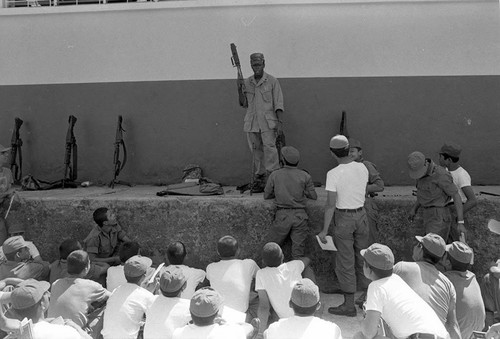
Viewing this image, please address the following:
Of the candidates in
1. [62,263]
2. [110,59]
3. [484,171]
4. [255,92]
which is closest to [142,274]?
[62,263]

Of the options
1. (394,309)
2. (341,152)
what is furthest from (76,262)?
(341,152)

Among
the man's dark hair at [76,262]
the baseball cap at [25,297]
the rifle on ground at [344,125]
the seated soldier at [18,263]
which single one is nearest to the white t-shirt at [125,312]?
the man's dark hair at [76,262]

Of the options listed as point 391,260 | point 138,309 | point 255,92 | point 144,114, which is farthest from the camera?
point 144,114

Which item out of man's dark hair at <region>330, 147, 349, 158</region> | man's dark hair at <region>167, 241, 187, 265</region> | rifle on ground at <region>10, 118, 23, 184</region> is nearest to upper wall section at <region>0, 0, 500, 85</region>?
rifle on ground at <region>10, 118, 23, 184</region>

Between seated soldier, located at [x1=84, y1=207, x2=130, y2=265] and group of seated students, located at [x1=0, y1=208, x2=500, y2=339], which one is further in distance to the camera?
seated soldier, located at [x1=84, y1=207, x2=130, y2=265]

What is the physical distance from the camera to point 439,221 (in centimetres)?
573

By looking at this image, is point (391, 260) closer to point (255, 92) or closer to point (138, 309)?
point (138, 309)

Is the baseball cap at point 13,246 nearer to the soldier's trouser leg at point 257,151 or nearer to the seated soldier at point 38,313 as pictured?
the seated soldier at point 38,313

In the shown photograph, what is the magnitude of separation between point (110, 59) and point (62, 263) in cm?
394

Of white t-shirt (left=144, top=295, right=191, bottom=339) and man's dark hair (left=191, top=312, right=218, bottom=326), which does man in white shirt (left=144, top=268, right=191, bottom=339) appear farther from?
man's dark hair (left=191, top=312, right=218, bottom=326)

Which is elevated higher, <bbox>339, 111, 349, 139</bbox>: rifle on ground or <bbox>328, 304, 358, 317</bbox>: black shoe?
<bbox>339, 111, 349, 139</bbox>: rifle on ground

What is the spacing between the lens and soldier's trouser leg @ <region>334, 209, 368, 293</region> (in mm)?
5559

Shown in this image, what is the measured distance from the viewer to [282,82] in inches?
313

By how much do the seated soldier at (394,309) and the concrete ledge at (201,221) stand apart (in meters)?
2.58
